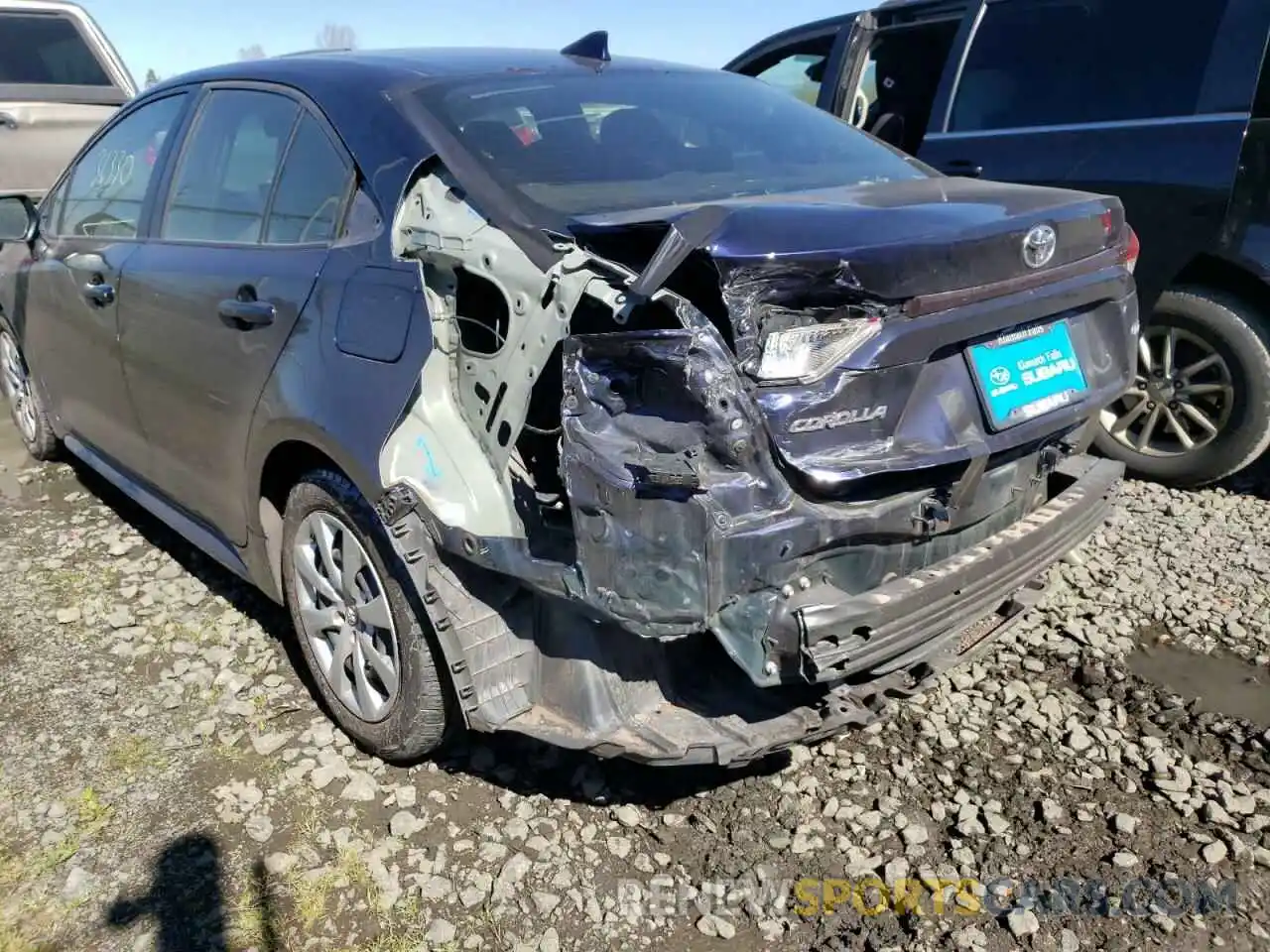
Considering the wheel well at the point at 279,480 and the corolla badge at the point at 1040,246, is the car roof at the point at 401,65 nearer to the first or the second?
the wheel well at the point at 279,480

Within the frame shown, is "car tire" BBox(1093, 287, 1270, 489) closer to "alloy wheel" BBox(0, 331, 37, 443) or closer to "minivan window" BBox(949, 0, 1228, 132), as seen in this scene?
"minivan window" BBox(949, 0, 1228, 132)

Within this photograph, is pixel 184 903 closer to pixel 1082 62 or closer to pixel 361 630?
pixel 361 630

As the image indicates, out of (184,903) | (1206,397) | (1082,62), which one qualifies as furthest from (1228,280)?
(184,903)

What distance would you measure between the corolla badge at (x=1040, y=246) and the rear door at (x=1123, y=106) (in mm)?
2000

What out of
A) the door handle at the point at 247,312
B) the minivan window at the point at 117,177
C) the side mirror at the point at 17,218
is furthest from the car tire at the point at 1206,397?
the side mirror at the point at 17,218

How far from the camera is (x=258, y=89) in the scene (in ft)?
9.66

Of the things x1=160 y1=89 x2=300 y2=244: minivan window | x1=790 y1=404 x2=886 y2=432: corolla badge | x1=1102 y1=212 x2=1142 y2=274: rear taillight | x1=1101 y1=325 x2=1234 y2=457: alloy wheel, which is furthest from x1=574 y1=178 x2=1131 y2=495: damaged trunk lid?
x1=1101 y1=325 x2=1234 y2=457: alloy wheel

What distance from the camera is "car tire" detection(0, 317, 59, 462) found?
4727 mm

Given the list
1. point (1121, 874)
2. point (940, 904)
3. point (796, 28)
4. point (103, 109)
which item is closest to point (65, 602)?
point (940, 904)

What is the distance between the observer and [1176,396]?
13.3 ft

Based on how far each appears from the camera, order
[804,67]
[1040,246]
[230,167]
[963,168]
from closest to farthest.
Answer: [1040,246] < [230,167] < [963,168] < [804,67]

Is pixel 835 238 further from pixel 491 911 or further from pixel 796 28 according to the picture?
pixel 796 28

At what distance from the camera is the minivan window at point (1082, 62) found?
3.94 m

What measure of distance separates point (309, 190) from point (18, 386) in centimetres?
313
